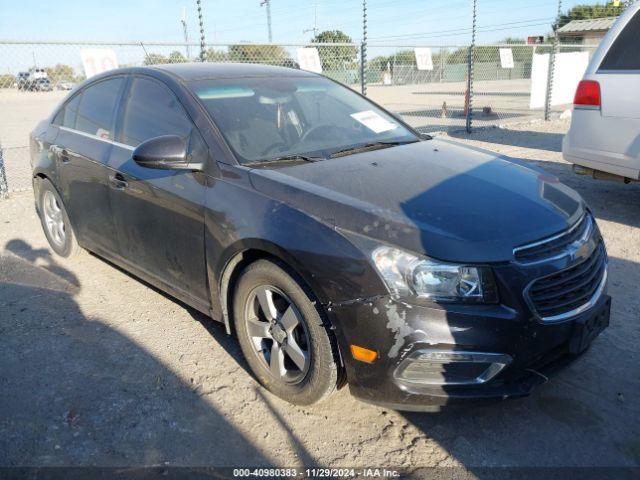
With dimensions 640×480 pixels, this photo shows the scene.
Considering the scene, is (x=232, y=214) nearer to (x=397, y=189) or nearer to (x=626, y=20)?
(x=397, y=189)

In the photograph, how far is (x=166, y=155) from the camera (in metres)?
3.00

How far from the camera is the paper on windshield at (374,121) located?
3809 mm

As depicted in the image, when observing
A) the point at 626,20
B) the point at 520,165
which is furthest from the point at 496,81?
the point at 520,165

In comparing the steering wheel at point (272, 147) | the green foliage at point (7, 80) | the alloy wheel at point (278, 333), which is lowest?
the alloy wheel at point (278, 333)

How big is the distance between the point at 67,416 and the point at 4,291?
2.11 m

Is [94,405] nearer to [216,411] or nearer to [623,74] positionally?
[216,411]

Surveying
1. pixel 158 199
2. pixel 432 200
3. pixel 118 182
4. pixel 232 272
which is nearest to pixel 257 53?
pixel 118 182

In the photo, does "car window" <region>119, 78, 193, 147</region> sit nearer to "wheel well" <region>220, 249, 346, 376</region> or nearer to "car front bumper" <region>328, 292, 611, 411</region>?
"wheel well" <region>220, 249, 346, 376</region>

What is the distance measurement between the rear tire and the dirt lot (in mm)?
921

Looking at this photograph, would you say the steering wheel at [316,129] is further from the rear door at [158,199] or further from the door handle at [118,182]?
the door handle at [118,182]

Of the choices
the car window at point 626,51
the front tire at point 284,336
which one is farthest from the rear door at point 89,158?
the car window at point 626,51

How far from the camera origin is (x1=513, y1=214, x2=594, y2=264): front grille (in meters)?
2.39

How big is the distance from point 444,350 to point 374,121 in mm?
2058

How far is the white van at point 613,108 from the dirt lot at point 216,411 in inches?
65.8
